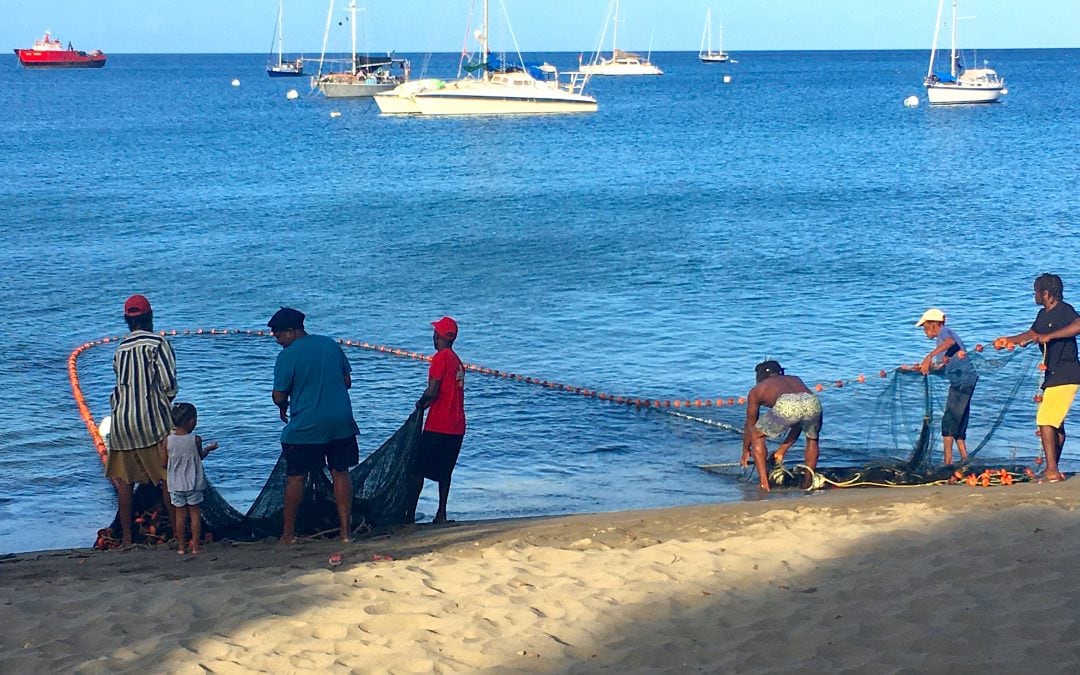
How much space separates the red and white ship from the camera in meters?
153

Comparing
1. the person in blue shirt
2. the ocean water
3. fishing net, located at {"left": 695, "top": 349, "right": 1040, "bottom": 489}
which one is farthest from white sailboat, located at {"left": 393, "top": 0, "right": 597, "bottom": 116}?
the person in blue shirt

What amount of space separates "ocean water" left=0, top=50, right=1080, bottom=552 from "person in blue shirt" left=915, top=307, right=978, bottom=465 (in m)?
1.01

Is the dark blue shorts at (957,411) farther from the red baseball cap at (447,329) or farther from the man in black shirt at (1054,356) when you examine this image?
the red baseball cap at (447,329)

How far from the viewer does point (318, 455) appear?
7.89m

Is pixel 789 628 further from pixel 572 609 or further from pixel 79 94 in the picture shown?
pixel 79 94

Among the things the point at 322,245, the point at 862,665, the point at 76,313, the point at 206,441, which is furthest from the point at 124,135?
the point at 862,665

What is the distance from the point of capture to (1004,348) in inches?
382

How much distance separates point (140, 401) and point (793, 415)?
486 centimetres

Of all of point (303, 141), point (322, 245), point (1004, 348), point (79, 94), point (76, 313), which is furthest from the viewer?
point (79, 94)

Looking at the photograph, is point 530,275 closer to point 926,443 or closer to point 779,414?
point 926,443

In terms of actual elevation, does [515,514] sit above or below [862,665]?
below

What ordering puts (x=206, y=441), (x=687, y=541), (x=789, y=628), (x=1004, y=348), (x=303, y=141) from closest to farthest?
(x=789, y=628), (x=687, y=541), (x=1004, y=348), (x=206, y=441), (x=303, y=141)

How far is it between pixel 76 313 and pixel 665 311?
9619mm

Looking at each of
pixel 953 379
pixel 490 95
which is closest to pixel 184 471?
pixel 953 379
